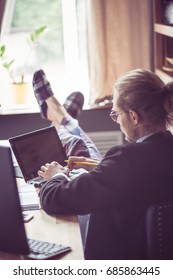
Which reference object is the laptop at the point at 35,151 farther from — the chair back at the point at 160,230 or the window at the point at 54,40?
the window at the point at 54,40

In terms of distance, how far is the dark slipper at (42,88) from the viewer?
110 inches

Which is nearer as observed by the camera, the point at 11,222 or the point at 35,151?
the point at 11,222

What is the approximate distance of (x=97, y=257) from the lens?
1.47 meters

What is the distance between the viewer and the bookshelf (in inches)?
116

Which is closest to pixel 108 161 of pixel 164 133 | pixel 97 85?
pixel 164 133

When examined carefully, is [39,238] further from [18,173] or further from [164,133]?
[18,173]

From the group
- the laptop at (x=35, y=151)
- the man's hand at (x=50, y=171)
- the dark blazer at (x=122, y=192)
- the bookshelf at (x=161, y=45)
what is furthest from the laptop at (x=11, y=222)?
the bookshelf at (x=161, y=45)

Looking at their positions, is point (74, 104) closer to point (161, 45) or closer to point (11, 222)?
point (161, 45)

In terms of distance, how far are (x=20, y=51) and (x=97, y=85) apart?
527 mm

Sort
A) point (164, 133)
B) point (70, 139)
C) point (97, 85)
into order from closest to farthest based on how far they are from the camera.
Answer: point (164, 133) < point (70, 139) < point (97, 85)

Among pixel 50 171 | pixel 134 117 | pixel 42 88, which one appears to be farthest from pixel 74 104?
pixel 134 117

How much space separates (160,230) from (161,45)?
1.91 metres

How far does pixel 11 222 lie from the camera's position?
1220 mm

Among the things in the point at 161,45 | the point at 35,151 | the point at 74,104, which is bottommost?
the point at 74,104
